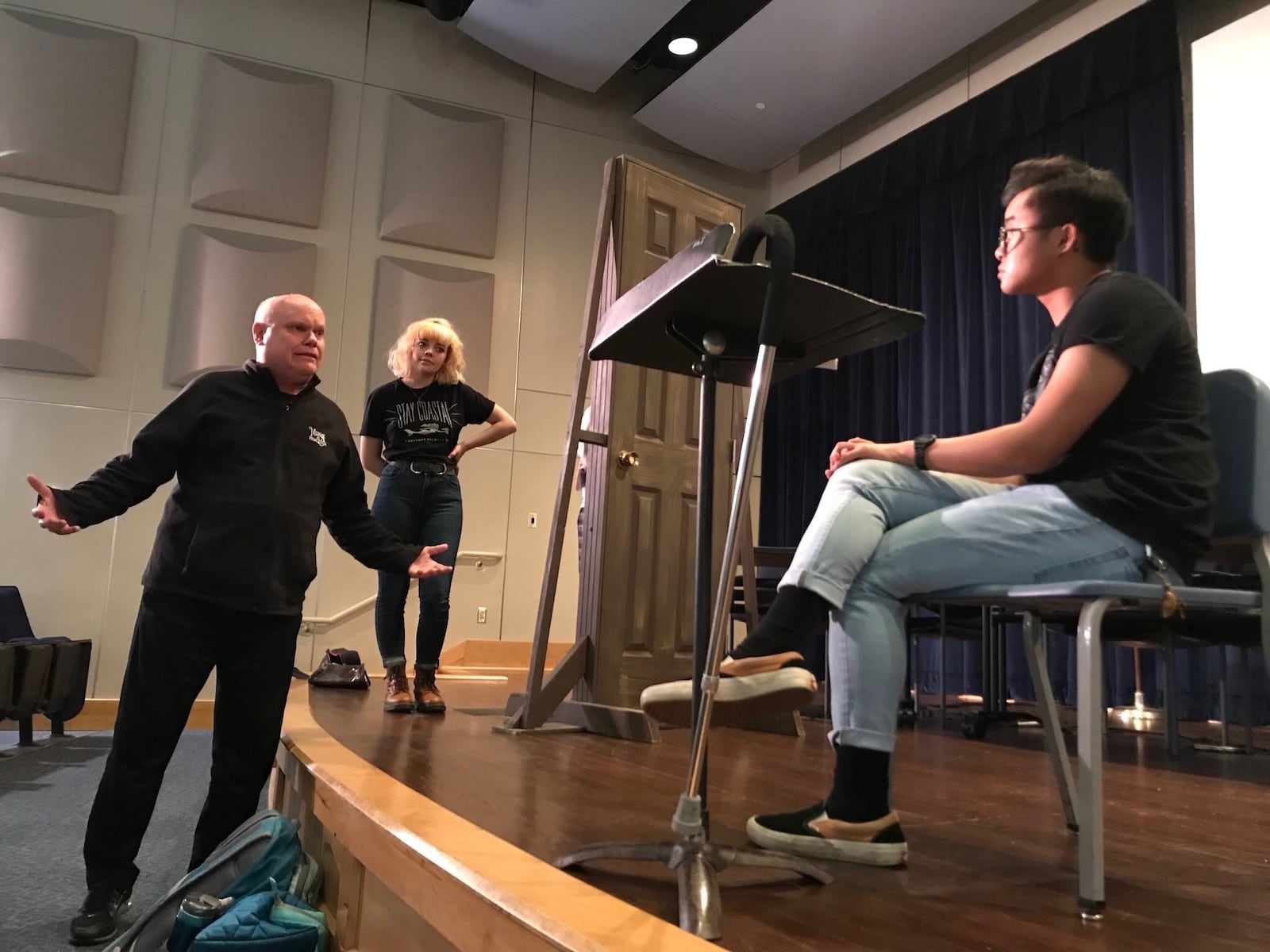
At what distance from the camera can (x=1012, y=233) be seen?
4.59 feet

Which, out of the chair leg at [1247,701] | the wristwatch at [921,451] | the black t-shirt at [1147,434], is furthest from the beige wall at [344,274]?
the black t-shirt at [1147,434]

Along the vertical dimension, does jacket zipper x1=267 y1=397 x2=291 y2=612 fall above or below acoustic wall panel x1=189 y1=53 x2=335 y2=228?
below

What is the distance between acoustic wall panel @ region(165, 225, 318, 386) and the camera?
5086mm

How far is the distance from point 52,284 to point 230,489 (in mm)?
3828

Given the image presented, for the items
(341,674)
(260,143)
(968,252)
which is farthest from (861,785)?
(260,143)

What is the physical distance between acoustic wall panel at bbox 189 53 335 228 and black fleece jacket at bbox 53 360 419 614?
12.1 feet

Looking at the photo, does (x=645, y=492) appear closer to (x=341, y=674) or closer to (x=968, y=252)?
(x=341, y=674)

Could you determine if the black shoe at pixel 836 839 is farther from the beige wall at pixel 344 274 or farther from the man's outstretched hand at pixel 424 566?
the beige wall at pixel 344 274

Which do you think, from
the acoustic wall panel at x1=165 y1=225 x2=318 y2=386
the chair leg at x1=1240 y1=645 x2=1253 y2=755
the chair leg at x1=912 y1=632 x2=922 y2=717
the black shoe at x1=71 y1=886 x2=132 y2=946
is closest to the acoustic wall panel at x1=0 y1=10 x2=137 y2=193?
the acoustic wall panel at x1=165 y1=225 x2=318 y2=386

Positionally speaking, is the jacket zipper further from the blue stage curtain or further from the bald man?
the blue stage curtain

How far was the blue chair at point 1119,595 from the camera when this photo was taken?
110 centimetres

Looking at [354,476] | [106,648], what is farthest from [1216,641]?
[106,648]

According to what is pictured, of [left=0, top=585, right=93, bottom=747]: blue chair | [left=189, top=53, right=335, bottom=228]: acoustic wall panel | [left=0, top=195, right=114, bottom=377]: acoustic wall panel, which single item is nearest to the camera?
[left=0, top=585, right=93, bottom=747]: blue chair

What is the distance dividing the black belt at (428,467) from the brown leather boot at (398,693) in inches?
23.8
